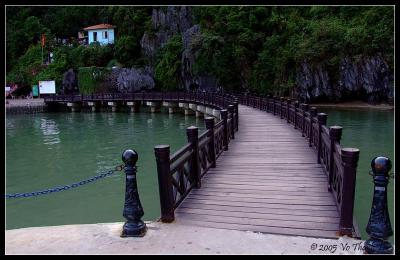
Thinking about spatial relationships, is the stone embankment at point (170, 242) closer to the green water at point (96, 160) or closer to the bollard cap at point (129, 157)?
the bollard cap at point (129, 157)

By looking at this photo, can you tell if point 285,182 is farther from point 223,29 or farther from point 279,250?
point 223,29

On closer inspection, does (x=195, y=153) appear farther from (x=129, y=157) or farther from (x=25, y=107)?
(x=25, y=107)

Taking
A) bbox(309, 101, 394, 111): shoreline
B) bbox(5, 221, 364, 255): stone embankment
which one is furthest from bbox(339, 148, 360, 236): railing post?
bbox(309, 101, 394, 111): shoreline

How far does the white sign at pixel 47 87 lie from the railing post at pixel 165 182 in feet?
182

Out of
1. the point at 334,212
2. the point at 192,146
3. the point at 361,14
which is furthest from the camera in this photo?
the point at 361,14

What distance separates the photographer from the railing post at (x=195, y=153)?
7.48 metres

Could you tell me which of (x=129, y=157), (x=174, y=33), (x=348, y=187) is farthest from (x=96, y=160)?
(x=174, y=33)

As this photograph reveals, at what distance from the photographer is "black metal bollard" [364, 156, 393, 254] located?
4.45 meters

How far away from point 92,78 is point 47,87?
28.3 ft

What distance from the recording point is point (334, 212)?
6340 mm

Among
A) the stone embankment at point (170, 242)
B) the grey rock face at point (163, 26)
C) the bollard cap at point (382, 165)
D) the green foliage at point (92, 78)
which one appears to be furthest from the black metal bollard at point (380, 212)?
the green foliage at point (92, 78)

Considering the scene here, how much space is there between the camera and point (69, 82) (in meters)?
57.0

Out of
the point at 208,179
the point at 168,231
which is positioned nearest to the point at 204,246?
the point at 168,231

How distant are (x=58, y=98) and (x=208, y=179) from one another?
4320cm
